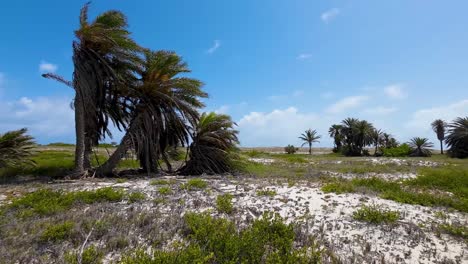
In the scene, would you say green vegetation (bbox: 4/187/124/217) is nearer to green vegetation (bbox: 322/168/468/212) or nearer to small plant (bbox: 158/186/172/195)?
small plant (bbox: 158/186/172/195)

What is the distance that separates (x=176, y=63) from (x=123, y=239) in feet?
32.1

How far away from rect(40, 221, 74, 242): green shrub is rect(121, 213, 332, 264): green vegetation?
137 centimetres

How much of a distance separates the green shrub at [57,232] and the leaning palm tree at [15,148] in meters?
8.30

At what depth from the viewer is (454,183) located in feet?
31.3

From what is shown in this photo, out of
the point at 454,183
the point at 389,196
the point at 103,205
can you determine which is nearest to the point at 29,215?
the point at 103,205

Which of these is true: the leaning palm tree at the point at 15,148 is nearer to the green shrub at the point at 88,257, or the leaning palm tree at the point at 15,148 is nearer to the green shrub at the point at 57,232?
the green shrub at the point at 57,232

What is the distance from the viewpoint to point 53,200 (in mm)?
6441

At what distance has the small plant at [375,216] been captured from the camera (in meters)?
5.57

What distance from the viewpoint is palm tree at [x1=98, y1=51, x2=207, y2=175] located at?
12258 mm

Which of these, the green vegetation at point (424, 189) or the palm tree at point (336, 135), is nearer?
the green vegetation at point (424, 189)

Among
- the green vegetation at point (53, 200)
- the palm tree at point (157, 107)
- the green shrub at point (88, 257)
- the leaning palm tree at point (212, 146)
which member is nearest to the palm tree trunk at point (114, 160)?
the palm tree at point (157, 107)

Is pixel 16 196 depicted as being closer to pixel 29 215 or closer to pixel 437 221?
pixel 29 215

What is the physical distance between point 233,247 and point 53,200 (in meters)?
4.67

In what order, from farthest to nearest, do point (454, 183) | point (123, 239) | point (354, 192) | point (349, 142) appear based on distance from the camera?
point (349, 142)
point (454, 183)
point (354, 192)
point (123, 239)
